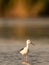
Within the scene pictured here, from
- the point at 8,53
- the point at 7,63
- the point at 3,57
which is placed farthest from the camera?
the point at 8,53

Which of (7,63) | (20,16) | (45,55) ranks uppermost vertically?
(20,16)

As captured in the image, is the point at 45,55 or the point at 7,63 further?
the point at 45,55

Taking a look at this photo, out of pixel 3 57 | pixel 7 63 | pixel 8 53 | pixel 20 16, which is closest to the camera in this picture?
pixel 7 63

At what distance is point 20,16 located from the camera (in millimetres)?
20422

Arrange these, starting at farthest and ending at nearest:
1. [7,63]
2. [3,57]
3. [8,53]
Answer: [8,53] < [3,57] < [7,63]

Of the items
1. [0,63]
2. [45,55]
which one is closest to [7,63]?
[0,63]

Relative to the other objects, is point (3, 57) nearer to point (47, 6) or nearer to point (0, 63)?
point (0, 63)

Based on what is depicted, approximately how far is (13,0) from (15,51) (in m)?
13.8

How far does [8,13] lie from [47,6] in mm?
2371

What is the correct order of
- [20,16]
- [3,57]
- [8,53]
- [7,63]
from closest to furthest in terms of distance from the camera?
[7,63] → [3,57] → [8,53] → [20,16]

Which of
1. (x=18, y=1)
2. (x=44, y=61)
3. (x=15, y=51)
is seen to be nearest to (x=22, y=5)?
(x=18, y=1)

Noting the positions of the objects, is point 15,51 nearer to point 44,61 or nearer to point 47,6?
point 44,61

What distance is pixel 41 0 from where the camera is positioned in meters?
20.7

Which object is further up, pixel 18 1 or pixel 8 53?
pixel 18 1
